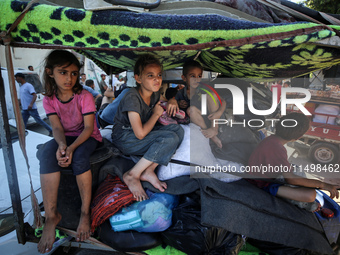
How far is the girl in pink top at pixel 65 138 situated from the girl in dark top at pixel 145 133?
333 mm

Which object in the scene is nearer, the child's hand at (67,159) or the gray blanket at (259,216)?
the gray blanket at (259,216)

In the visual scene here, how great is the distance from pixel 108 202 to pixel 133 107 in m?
0.88

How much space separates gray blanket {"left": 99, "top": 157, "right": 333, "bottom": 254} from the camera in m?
1.60

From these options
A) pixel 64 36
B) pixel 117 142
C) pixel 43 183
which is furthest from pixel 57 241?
pixel 64 36

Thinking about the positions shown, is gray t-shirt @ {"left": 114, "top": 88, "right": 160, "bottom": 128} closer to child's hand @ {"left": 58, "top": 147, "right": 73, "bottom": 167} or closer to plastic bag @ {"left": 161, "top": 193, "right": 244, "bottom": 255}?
child's hand @ {"left": 58, "top": 147, "right": 73, "bottom": 167}

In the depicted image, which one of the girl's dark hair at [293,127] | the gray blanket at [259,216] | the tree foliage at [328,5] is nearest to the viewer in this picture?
the gray blanket at [259,216]

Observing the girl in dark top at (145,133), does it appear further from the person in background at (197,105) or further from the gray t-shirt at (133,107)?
the person in background at (197,105)

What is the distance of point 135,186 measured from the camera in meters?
1.85

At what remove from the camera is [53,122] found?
1.93 m

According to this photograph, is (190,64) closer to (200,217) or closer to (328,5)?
(200,217)

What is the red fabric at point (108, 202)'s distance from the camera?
70.6 inches

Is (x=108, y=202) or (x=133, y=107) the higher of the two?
(x=133, y=107)

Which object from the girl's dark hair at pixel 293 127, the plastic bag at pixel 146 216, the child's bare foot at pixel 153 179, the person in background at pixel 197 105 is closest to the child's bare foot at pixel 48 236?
the plastic bag at pixel 146 216

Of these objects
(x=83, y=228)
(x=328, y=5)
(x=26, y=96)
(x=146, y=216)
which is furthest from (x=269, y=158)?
(x=328, y=5)
